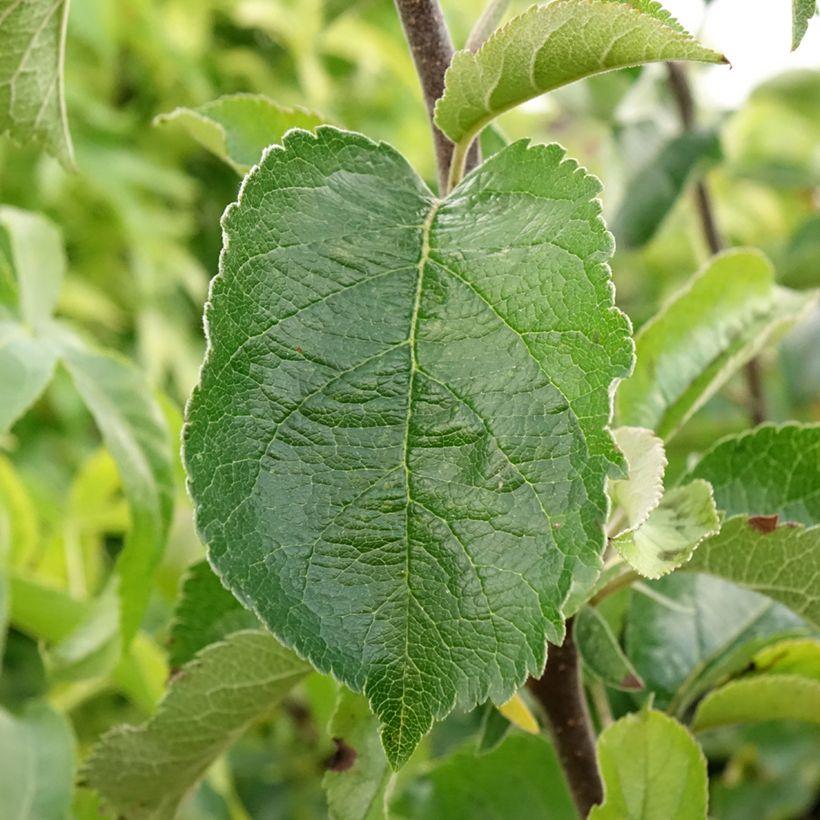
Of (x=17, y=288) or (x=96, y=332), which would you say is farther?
(x=96, y=332)

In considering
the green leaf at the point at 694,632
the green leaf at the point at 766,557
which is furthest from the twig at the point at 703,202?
the green leaf at the point at 766,557

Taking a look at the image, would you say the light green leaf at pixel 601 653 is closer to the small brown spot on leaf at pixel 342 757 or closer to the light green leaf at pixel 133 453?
the small brown spot on leaf at pixel 342 757

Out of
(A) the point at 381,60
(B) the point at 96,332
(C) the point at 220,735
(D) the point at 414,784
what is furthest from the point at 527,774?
(A) the point at 381,60

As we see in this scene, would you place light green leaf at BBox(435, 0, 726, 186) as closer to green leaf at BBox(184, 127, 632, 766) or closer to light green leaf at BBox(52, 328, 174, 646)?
green leaf at BBox(184, 127, 632, 766)

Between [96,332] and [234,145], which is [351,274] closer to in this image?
[234,145]

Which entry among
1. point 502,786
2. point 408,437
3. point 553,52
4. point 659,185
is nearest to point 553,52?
point 553,52

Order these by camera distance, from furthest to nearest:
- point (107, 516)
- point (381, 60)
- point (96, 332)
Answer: point (381, 60), point (96, 332), point (107, 516)

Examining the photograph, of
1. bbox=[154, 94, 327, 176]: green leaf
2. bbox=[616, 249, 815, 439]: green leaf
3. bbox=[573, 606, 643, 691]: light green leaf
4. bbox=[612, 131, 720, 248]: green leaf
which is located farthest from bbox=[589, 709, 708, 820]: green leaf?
bbox=[612, 131, 720, 248]: green leaf
